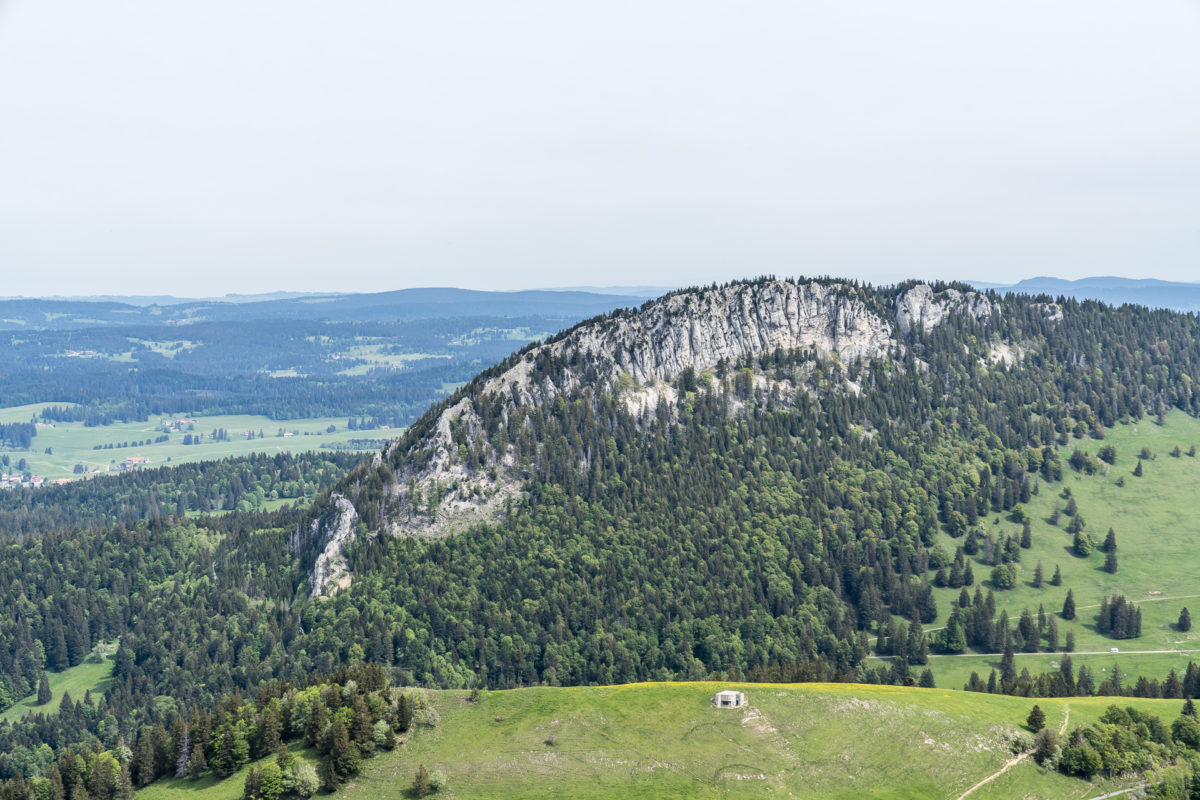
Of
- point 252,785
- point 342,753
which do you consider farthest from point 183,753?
point 342,753

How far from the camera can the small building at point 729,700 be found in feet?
433

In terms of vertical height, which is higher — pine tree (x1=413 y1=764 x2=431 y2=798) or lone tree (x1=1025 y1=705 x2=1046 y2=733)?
lone tree (x1=1025 y1=705 x2=1046 y2=733)

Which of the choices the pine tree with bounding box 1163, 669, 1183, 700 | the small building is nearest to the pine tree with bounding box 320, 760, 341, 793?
the small building

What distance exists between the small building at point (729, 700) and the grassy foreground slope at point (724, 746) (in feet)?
Answer: 4.25

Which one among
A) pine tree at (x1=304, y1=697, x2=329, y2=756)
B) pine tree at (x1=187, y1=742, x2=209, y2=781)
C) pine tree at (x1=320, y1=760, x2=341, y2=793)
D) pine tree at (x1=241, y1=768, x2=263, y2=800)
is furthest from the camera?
pine tree at (x1=187, y1=742, x2=209, y2=781)

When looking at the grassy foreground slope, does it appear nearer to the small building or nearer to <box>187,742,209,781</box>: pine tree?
the small building

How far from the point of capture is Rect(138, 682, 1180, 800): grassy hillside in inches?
4508

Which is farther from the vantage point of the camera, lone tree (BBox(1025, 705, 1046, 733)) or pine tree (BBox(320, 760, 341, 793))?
lone tree (BBox(1025, 705, 1046, 733))

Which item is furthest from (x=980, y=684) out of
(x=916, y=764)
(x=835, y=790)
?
(x=835, y=790)

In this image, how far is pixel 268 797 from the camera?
115 metres

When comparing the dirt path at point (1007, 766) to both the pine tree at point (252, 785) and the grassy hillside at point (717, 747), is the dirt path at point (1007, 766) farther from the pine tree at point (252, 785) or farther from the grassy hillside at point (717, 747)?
the pine tree at point (252, 785)

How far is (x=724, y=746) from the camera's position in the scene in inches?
4801

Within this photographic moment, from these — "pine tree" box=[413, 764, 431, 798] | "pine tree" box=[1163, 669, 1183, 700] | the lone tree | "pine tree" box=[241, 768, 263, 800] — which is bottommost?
"pine tree" box=[1163, 669, 1183, 700]

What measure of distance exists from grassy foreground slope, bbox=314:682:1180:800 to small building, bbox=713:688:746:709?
130 cm
